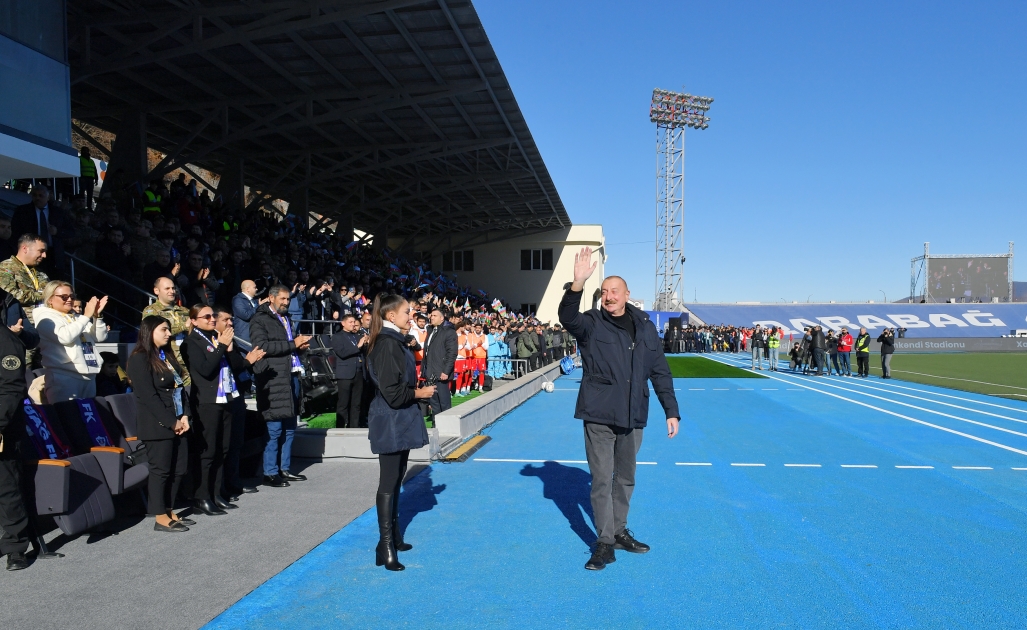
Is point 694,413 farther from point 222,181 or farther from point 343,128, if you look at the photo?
point 222,181

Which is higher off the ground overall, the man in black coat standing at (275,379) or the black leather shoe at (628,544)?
the man in black coat standing at (275,379)

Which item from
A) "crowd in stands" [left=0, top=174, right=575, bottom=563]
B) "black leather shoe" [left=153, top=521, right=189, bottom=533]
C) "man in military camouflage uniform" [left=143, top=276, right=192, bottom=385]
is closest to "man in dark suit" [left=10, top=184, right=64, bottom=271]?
Answer: "crowd in stands" [left=0, top=174, right=575, bottom=563]

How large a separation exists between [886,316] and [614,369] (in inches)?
2744

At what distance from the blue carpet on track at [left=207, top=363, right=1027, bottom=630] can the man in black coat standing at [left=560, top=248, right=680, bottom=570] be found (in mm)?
383

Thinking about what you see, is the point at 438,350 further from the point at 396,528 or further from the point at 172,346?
the point at 396,528

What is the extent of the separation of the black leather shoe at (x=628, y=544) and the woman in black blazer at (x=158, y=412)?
3456 mm

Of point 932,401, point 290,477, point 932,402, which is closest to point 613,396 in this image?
point 290,477

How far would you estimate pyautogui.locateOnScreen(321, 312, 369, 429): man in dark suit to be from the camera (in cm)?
1002

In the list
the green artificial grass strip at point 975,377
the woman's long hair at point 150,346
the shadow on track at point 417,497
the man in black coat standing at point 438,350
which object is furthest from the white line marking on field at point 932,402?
the woman's long hair at point 150,346

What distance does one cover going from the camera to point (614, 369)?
207 inches

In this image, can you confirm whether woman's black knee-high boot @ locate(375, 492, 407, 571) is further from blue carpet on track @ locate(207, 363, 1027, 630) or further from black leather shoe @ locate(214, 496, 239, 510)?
black leather shoe @ locate(214, 496, 239, 510)

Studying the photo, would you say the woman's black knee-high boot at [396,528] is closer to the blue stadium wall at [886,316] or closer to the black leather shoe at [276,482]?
the black leather shoe at [276,482]

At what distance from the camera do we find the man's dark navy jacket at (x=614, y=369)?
5.20 meters

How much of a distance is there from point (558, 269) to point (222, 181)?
98.1 feet
